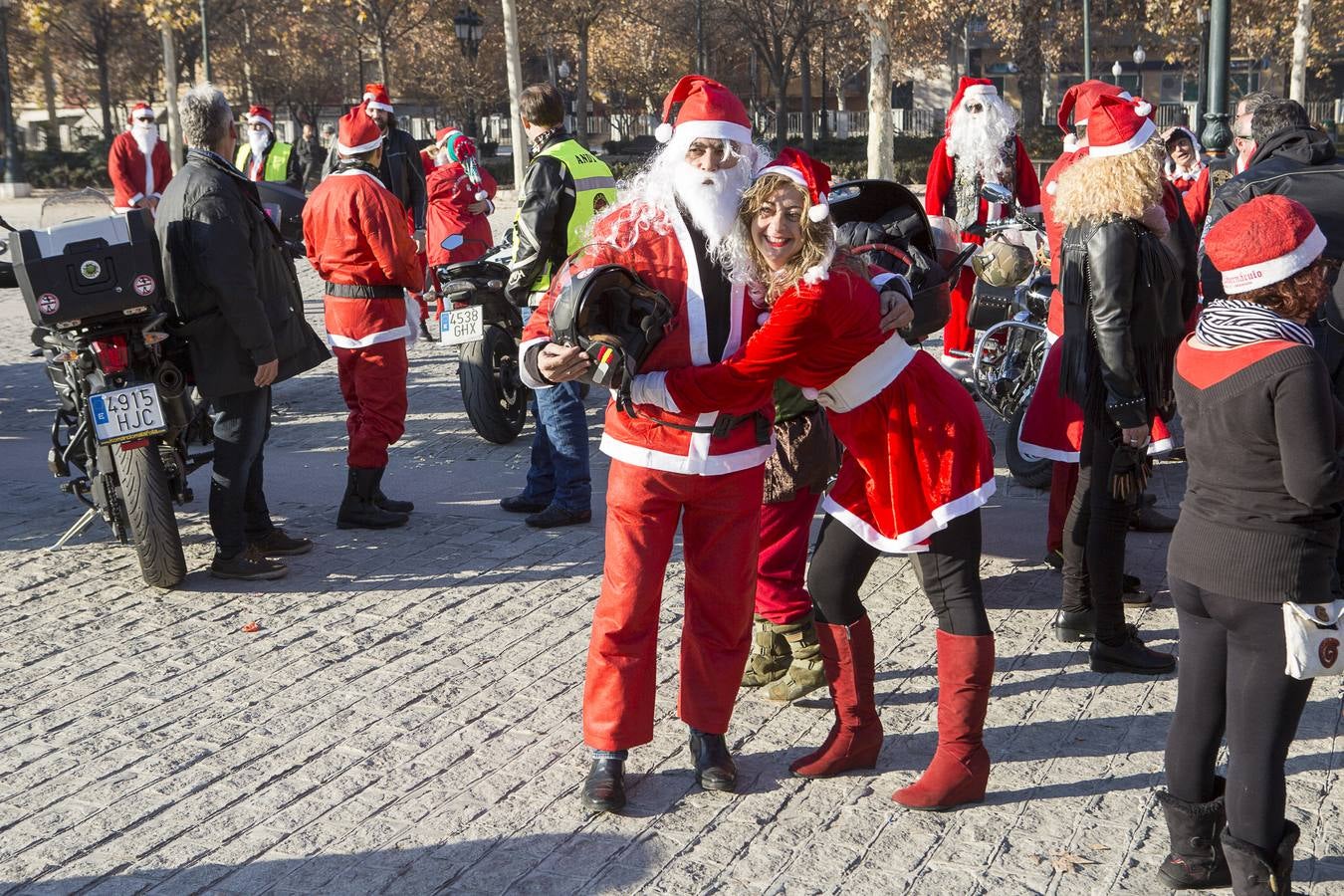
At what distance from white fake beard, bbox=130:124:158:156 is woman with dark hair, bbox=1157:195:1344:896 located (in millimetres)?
13190

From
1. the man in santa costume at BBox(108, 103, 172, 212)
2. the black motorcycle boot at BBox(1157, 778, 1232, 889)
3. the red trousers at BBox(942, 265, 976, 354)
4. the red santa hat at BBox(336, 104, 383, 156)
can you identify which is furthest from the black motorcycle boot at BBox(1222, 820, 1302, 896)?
the man in santa costume at BBox(108, 103, 172, 212)

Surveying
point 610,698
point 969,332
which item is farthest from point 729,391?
point 969,332

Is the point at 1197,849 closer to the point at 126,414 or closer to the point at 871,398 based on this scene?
the point at 871,398

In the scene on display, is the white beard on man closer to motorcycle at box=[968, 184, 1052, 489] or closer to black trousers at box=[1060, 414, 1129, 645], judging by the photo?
motorcycle at box=[968, 184, 1052, 489]

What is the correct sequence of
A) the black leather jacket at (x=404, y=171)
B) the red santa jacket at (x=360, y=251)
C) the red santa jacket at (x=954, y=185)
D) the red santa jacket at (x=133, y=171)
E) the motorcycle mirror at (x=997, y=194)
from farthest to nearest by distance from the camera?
the red santa jacket at (x=133, y=171), the black leather jacket at (x=404, y=171), the red santa jacket at (x=954, y=185), the motorcycle mirror at (x=997, y=194), the red santa jacket at (x=360, y=251)

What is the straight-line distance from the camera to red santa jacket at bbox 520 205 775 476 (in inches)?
148

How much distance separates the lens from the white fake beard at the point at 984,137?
9.32 metres

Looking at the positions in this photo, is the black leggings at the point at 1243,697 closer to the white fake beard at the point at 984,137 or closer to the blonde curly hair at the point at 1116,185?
the blonde curly hair at the point at 1116,185

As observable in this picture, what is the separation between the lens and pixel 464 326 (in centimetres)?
809

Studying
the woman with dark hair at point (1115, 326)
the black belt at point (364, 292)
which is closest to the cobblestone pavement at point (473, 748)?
the woman with dark hair at point (1115, 326)

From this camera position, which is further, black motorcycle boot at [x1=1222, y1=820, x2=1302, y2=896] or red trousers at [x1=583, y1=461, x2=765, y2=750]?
red trousers at [x1=583, y1=461, x2=765, y2=750]

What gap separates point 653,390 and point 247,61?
45.2 m

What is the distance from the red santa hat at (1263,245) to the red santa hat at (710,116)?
1287 millimetres

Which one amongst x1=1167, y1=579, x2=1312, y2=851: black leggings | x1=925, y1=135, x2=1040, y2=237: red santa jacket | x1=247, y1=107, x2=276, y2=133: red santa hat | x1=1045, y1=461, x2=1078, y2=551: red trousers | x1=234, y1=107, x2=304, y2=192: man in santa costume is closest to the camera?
x1=1167, y1=579, x2=1312, y2=851: black leggings
